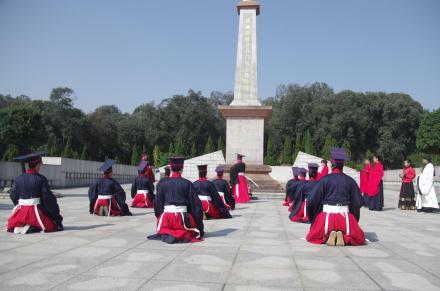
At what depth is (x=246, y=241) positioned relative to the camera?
7480 millimetres

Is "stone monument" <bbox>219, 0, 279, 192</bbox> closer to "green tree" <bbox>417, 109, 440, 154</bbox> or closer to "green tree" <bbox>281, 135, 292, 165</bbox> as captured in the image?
"green tree" <bbox>281, 135, 292, 165</bbox>

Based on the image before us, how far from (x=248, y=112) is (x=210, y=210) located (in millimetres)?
10216

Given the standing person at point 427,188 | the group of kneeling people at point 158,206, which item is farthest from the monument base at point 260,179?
the group of kneeling people at point 158,206

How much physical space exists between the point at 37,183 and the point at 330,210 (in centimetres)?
563

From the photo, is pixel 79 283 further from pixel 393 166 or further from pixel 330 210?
pixel 393 166

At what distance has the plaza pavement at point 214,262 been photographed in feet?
15.3

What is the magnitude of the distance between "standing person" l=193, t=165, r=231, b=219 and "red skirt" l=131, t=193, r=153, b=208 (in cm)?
392

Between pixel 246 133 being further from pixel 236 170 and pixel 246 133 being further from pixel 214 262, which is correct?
pixel 214 262

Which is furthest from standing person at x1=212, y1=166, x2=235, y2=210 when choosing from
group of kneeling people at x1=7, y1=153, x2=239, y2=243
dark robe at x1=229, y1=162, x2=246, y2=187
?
group of kneeling people at x1=7, y1=153, x2=239, y2=243

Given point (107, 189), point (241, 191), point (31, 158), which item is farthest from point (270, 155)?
point (31, 158)

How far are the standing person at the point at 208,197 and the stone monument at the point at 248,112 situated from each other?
846 centimetres

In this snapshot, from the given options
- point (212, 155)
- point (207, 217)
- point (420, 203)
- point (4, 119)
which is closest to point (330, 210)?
point (207, 217)

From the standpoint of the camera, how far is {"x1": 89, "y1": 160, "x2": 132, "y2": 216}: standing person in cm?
1094

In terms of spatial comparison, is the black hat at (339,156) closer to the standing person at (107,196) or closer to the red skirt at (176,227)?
the red skirt at (176,227)
